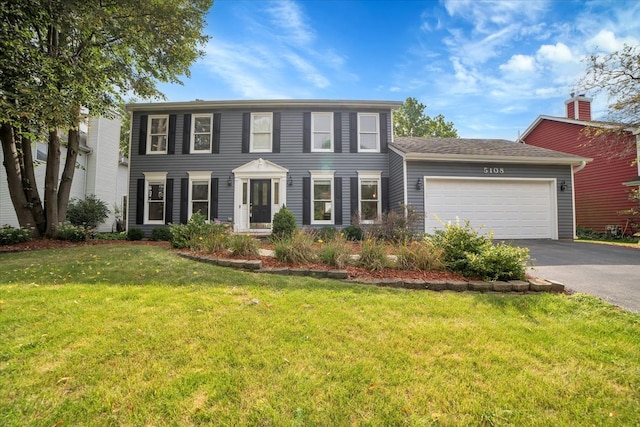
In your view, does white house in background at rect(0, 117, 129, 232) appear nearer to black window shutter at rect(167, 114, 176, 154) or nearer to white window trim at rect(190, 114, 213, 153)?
black window shutter at rect(167, 114, 176, 154)

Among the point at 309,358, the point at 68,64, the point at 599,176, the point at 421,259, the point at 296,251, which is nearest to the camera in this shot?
the point at 309,358

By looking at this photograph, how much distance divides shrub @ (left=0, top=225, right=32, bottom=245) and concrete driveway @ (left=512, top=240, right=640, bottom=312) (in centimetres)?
1254

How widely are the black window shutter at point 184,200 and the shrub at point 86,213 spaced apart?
4.53 m

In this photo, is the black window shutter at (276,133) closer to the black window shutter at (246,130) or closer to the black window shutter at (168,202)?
the black window shutter at (246,130)

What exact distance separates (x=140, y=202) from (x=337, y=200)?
8.02m

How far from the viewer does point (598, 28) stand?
836cm

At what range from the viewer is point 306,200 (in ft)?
35.8

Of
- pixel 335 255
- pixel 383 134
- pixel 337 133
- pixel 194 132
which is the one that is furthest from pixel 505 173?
pixel 194 132

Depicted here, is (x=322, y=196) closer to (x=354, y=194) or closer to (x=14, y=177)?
(x=354, y=194)

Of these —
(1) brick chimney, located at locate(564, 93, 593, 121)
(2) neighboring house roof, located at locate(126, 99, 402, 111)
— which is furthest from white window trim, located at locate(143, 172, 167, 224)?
(1) brick chimney, located at locate(564, 93, 593, 121)

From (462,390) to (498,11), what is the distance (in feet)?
30.8

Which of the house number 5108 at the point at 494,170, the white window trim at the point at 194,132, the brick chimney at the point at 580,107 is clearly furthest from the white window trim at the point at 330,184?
the brick chimney at the point at 580,107

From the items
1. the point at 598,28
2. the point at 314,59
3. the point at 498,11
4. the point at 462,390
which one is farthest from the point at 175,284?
the point at 598,28

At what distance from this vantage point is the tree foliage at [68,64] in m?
6.72
